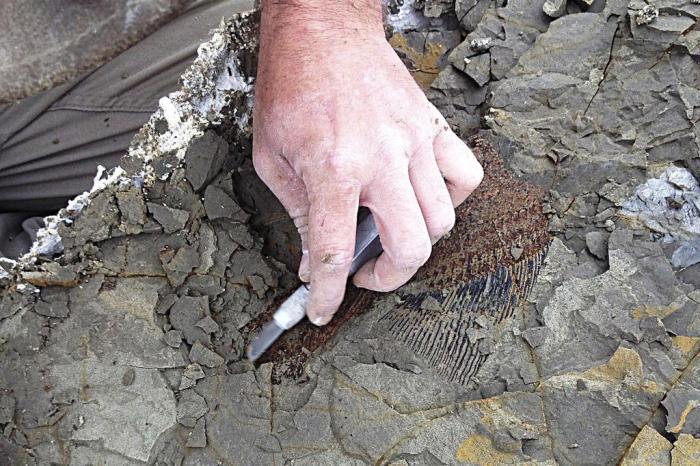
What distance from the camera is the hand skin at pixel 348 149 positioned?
1.35 metres

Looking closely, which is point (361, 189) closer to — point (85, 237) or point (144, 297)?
point (144, 297)

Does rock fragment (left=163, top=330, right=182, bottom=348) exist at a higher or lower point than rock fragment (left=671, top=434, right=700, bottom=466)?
higher

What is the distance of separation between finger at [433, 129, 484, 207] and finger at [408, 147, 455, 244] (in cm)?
3

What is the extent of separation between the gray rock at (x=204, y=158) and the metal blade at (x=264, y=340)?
429 mm

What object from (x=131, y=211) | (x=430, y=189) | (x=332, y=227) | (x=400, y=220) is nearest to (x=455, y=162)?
(x=430, y=189)

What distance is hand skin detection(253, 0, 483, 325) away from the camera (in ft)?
4.44

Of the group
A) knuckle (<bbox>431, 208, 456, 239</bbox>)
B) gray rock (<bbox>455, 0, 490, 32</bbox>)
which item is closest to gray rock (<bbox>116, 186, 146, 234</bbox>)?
knuckle (<bbox>431, 208, 456, 239</bbox>)

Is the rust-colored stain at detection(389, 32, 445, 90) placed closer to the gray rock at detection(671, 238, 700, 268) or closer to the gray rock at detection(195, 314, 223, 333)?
the gray rock at detection(671, 238, 700, 268)

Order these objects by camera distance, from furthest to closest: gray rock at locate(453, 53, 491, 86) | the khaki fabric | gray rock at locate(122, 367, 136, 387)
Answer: the khaki fabric, gray rock at locate(453, 53, 491, 86), gray rock at locate(122, 367, 136, 387)

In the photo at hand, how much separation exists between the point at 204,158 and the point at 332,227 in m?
0.59

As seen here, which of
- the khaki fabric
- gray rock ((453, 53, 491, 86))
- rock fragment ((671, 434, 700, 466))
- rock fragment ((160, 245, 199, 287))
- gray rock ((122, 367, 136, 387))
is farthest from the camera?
the khaki fabric

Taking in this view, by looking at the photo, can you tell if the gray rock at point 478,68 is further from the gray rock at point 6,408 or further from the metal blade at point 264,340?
the gray rock at point 6,408

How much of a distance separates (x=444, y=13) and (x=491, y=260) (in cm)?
85

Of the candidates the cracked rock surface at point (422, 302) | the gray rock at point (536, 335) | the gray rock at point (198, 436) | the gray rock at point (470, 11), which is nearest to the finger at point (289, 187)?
the cracked rock surface at point (422, 302)
